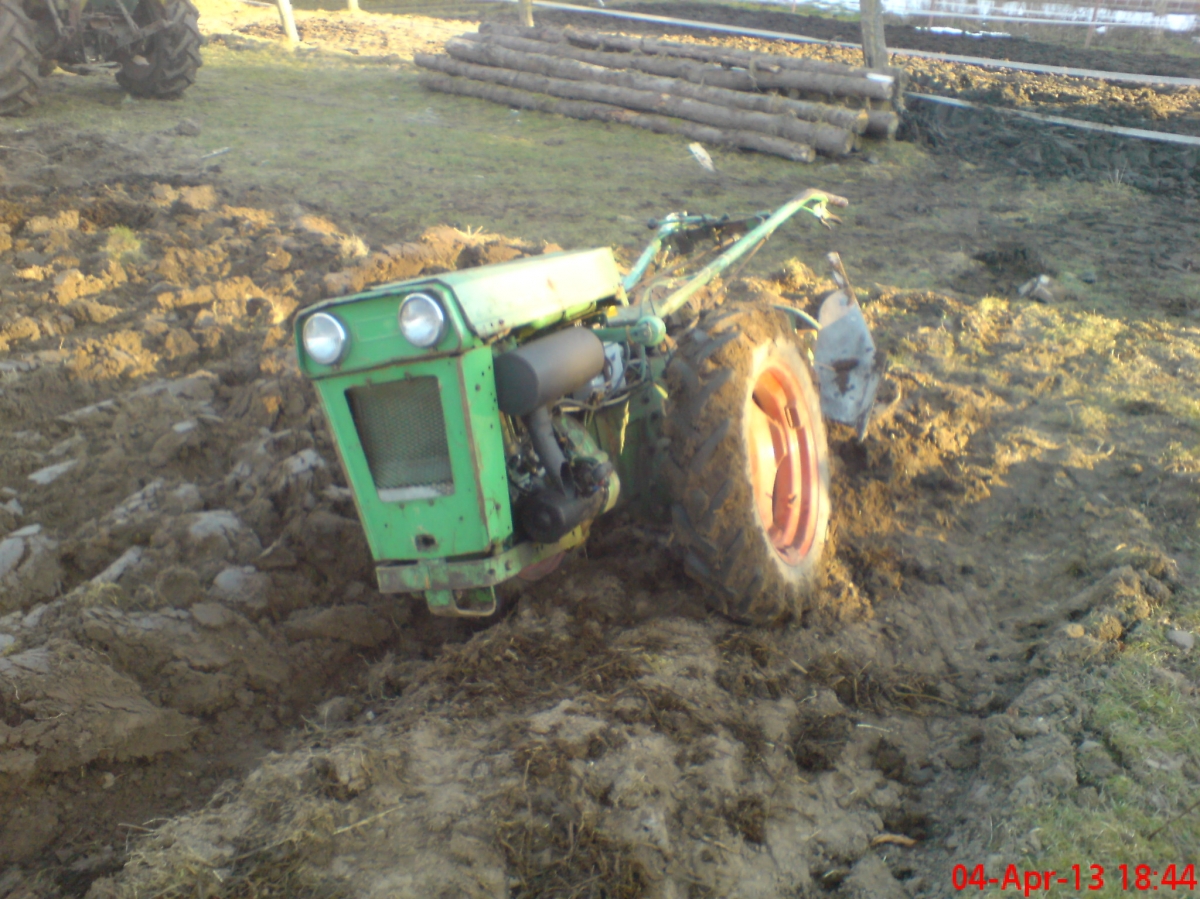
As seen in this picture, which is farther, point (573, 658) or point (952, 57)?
point (952, 57)

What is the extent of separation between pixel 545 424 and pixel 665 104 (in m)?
9.78

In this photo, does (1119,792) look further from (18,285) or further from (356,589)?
(18,285)

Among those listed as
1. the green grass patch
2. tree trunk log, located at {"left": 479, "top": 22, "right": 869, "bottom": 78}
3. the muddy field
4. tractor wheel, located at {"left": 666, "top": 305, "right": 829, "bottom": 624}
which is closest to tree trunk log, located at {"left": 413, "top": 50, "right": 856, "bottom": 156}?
tree trunk log, located at {"left": 479, "top": 22, "right": 869, "bottom": 78}

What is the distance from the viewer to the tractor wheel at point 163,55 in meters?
10.8

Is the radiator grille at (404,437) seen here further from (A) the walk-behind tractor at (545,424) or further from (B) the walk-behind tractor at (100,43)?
(B) the walk-behind tractor at (100,43)

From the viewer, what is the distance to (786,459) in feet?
12.6

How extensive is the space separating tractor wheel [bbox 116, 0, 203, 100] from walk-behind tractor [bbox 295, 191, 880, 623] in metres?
9.70

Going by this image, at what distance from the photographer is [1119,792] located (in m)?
2.54

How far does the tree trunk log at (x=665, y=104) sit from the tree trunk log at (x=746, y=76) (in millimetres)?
534

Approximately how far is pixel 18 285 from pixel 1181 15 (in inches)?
843

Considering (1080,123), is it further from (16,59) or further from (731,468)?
(16,59)

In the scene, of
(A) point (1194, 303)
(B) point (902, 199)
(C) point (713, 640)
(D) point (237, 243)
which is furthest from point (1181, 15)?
(C) point (713, 640)

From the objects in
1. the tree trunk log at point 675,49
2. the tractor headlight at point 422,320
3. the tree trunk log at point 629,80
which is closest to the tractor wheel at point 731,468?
the tractor headlight at point 422,320
